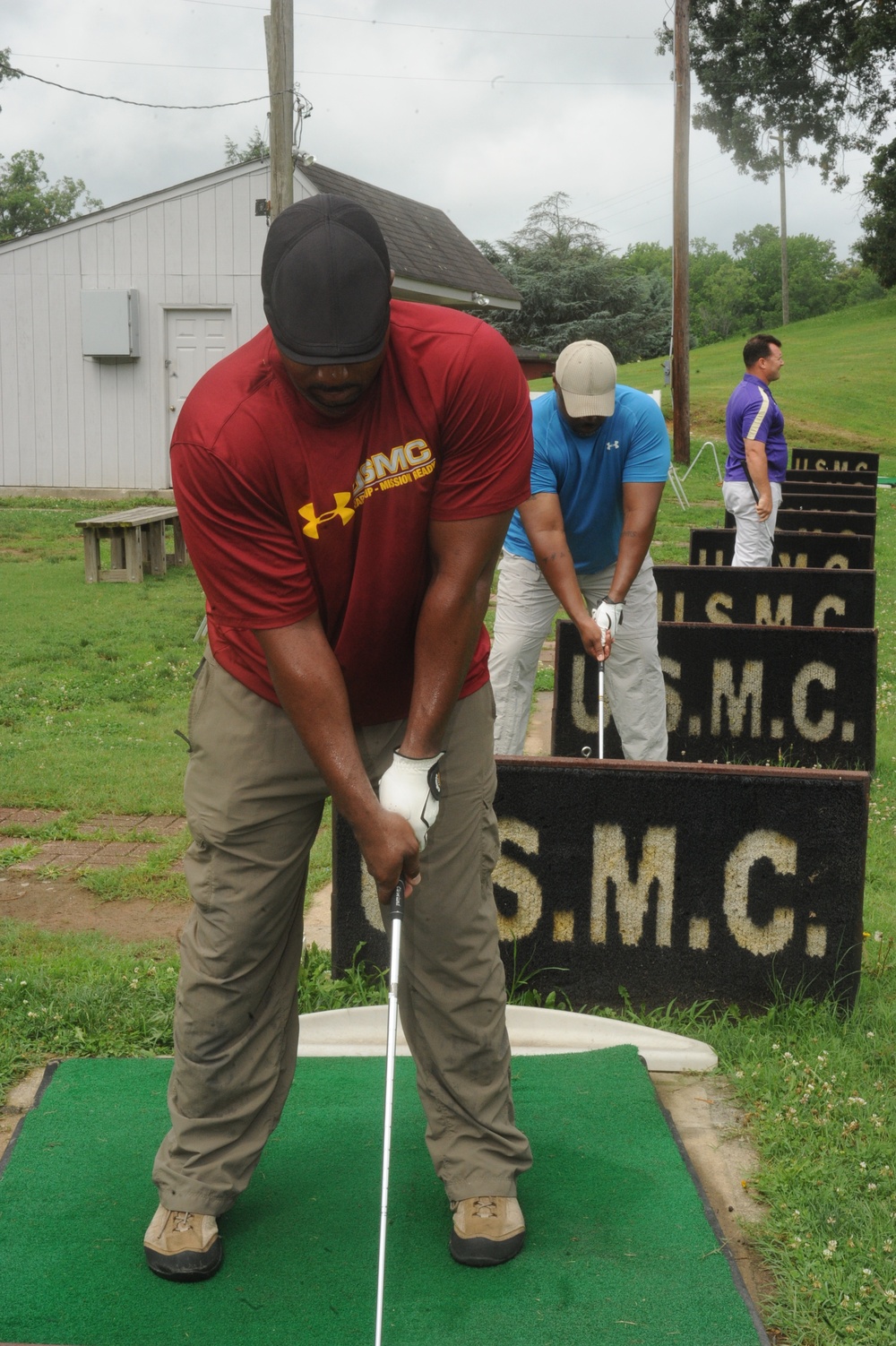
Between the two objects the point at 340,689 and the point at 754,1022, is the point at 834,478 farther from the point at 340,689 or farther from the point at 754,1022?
the point at 340,689

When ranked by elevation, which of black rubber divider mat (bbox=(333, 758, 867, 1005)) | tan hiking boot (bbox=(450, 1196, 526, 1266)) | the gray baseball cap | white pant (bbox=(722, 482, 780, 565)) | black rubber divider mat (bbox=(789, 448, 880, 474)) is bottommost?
tan hiking boot (bbox=(450, 1196, 526, 1266))

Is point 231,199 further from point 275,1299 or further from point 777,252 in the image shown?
point 777,252

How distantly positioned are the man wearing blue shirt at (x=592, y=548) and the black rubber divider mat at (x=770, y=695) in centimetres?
107

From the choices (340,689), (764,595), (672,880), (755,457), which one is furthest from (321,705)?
(755,457)

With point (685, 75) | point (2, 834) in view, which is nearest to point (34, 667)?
point (2, 834)

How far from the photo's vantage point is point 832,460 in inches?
724

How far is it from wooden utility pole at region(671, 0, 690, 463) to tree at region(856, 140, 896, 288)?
38.5 feet

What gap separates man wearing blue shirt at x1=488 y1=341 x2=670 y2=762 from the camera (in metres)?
4.95

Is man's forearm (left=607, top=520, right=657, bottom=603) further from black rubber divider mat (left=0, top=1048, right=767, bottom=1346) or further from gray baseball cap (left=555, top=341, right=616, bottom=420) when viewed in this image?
black rubber divider mat (left=0, top=1048, right=767, bottom=1346)

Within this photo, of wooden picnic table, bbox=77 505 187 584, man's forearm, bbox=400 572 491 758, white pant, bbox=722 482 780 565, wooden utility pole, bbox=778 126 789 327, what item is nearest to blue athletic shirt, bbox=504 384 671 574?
man's forearm, bbox=400 572 491 758

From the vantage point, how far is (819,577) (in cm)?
740

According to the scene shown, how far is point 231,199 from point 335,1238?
59.3ft

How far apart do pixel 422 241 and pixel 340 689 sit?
2146cm

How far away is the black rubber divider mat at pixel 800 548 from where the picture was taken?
9.55 m
